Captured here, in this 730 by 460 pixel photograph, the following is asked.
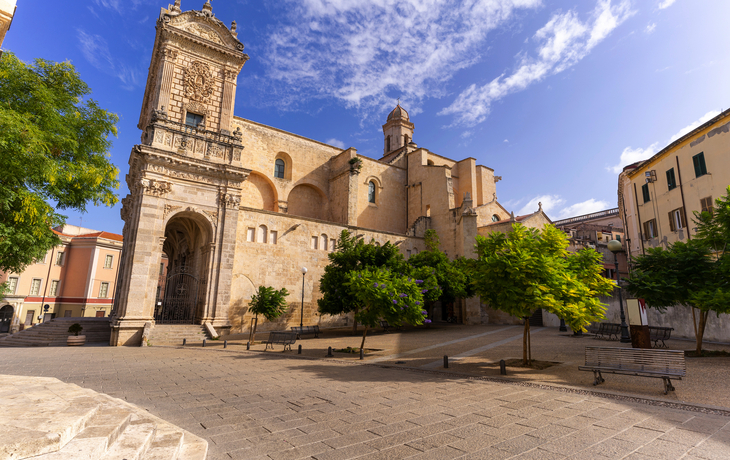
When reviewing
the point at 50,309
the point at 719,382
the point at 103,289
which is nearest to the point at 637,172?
the point at 719,382

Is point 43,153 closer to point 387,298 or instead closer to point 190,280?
point 387,298

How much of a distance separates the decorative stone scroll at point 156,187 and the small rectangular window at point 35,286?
28907mm

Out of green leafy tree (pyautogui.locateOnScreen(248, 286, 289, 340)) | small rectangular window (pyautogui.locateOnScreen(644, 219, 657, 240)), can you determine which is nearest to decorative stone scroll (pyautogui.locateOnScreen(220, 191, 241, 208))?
green leafy tree (pyautogui.locateOnScreen(248, 286, 289, 340))

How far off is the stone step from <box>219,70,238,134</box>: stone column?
1995 centimetres

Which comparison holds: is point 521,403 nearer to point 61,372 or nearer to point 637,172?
point 61,372

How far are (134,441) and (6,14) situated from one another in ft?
14.0

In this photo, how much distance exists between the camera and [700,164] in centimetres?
1888

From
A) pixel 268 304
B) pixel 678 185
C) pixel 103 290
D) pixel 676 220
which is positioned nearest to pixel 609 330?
pixel 676 220

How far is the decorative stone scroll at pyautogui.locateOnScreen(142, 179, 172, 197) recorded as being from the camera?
1778 cm

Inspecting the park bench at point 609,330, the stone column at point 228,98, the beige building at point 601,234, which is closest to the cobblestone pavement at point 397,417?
the park bench at point 609,330

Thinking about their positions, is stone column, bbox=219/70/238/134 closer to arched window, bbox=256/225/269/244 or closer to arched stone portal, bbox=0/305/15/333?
arched window, bbox=256/225/269/244

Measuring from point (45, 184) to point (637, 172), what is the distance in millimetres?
32060

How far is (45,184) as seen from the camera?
12.0 metres

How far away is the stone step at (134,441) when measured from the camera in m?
3.36
